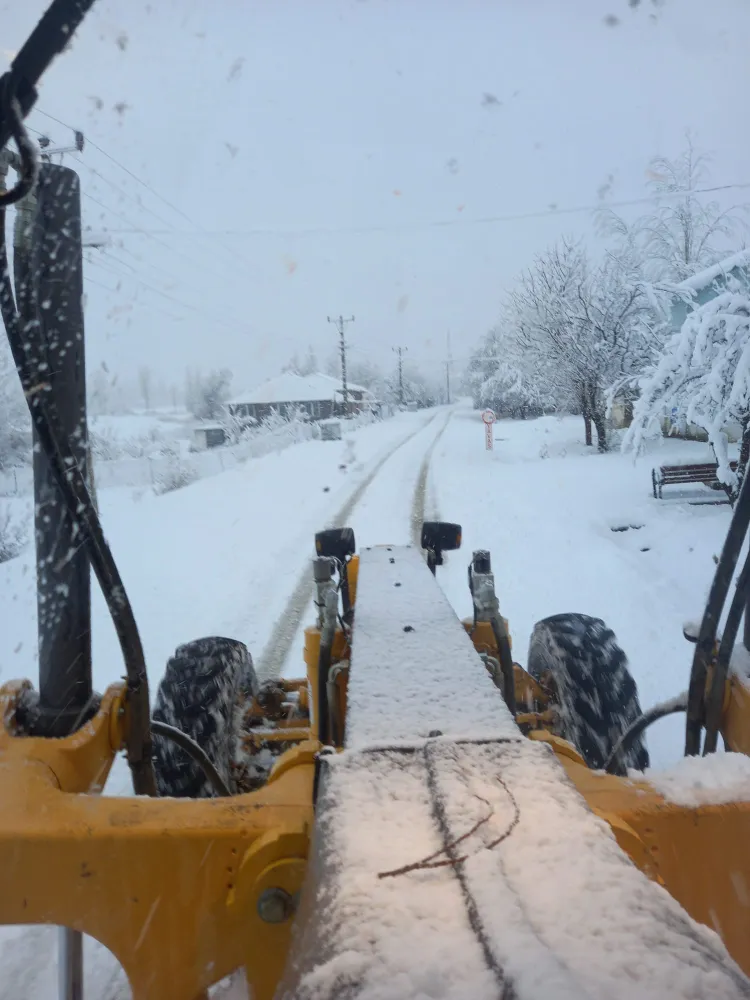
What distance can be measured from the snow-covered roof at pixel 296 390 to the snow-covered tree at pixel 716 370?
44.3 m

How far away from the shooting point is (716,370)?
32.8 ft

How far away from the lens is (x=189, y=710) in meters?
2.92

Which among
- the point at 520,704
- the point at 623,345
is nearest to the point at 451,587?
the point at 520,704

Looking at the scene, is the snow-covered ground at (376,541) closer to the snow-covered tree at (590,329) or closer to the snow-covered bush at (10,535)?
the snow-covered bush at (10,535)

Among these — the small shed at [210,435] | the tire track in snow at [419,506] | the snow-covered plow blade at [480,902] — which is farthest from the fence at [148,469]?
the snow-covered plow blade at [480,902]

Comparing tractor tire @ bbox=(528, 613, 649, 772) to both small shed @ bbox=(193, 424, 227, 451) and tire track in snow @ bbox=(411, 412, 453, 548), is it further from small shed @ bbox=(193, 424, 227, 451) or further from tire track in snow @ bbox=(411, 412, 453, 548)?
small shed @ bbox=(193, 424, 227, 451)

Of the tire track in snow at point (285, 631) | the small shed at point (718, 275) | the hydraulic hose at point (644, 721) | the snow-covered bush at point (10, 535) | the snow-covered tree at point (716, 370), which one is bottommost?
the tire track in snow at point (285, 631)

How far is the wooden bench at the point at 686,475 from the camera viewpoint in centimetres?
1412

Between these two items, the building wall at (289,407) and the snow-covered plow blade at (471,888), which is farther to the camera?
the building wall at (289,407)

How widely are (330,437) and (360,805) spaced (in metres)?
31.3

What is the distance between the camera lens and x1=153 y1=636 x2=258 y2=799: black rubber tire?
2842mm

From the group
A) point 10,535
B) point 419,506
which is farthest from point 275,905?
point 10,535

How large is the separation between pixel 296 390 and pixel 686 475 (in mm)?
45432

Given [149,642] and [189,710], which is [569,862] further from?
[149,642]
